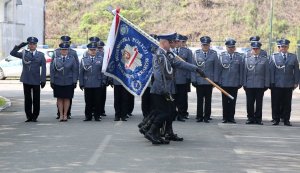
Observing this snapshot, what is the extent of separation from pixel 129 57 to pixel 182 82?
107 inches

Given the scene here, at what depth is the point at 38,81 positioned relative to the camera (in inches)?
646

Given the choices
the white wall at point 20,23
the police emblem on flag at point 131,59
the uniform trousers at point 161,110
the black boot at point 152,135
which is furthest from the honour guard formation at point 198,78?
the white wall at point 20,23

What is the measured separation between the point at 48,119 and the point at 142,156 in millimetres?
6228

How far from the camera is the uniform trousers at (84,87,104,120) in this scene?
55.1ft

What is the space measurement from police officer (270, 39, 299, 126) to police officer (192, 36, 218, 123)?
1403 millimetres

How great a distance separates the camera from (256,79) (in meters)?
16.3

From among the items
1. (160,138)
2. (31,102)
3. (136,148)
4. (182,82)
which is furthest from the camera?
(182,82)

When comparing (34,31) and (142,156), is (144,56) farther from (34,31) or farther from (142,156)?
(34,31)

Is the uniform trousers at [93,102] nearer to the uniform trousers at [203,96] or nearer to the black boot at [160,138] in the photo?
the uniform trousers at [203,96]

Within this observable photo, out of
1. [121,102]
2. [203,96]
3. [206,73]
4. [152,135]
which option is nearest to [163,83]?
[152,135]

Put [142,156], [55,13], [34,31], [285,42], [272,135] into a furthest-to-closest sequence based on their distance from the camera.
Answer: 1. [55,13]
2. [34,31]
3. [285,42]
4. [272,135]
5. [142,156]

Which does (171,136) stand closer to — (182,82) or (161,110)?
(161,110)

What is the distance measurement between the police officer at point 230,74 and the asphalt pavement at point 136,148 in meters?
0.40

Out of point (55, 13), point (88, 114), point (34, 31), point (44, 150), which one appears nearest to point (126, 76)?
point (88, 114)
